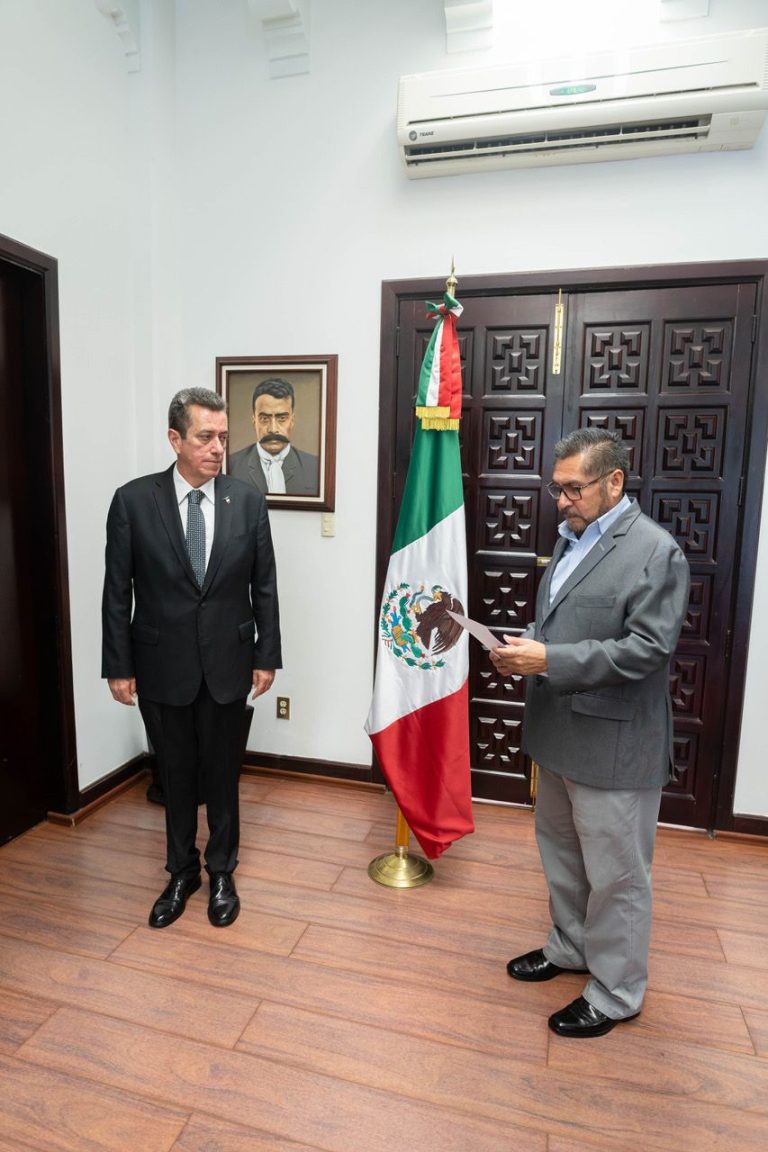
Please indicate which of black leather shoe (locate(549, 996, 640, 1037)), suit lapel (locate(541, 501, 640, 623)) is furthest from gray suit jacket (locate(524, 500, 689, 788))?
black leather shoe (locate(549, 996, 640, 1037))

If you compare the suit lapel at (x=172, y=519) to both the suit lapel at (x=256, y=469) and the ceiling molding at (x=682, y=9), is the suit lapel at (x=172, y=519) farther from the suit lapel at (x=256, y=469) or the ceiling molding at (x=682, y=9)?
the ceiling molding at (x=682, y=9)

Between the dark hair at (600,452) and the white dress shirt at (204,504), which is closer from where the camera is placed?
the dark hair at (600,452)

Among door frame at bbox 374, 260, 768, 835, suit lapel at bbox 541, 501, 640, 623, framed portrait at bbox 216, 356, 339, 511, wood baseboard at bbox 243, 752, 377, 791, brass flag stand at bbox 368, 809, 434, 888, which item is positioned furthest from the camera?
wood baseboard at bbox 243, 752, 377, 791

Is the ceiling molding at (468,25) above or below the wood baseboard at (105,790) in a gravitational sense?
above

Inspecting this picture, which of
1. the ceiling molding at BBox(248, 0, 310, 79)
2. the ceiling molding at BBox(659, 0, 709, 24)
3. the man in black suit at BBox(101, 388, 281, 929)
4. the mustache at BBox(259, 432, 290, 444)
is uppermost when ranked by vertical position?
the ceiling molding at BBox(248, 0, 310, 79)

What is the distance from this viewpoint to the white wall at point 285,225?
2.42 m

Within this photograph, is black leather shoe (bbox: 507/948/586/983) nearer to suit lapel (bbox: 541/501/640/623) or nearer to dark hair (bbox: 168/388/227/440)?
suit lapel (bbox: 541/501/640/623)

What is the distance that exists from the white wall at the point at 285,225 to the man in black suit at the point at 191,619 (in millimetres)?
736

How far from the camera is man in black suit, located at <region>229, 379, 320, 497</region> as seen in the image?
2.89 meters

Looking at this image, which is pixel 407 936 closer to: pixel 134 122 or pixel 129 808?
pixel 129 808

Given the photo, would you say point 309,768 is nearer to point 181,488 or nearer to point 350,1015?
point 350,1015

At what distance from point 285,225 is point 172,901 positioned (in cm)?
264

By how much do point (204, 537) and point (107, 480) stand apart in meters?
1.01

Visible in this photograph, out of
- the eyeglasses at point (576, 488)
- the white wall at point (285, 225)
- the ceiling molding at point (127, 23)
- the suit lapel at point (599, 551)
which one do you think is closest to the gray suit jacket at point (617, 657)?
the suit lapel at point (599, 551)
